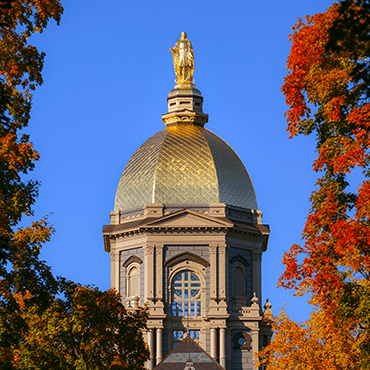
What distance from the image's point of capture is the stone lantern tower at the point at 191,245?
88562 mm

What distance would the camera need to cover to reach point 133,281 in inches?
3590

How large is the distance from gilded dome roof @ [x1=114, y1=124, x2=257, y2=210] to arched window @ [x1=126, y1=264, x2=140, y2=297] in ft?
18.0

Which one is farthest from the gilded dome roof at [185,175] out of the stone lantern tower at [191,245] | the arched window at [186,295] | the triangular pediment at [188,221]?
the arched window at [186,295]

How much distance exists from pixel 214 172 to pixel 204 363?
16936mm

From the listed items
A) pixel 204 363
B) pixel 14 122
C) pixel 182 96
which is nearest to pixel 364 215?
pixel 14 122

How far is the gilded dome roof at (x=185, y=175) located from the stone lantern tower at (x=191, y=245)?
9 centimetres

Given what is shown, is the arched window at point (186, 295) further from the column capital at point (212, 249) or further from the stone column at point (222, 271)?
the column capital at point (212, 249)

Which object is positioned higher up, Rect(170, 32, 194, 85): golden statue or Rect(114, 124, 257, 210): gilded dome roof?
Rect(170, 32, 194, 85): golden statue

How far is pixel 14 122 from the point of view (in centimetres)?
3519

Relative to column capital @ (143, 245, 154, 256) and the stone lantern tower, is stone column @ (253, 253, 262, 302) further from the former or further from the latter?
column capital @ (143, 245, 154, 256)

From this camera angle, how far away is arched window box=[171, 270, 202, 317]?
8925cm

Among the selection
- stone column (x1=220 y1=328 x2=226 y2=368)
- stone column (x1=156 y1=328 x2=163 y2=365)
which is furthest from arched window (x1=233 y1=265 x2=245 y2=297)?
stone column (x1=156 y1=328 x2=163 y2=365)

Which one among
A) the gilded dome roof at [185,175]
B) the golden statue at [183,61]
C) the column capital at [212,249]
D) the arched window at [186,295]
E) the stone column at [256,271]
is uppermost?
the golden statue at [183,61]

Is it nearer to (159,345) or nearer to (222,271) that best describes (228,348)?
(159,345)
